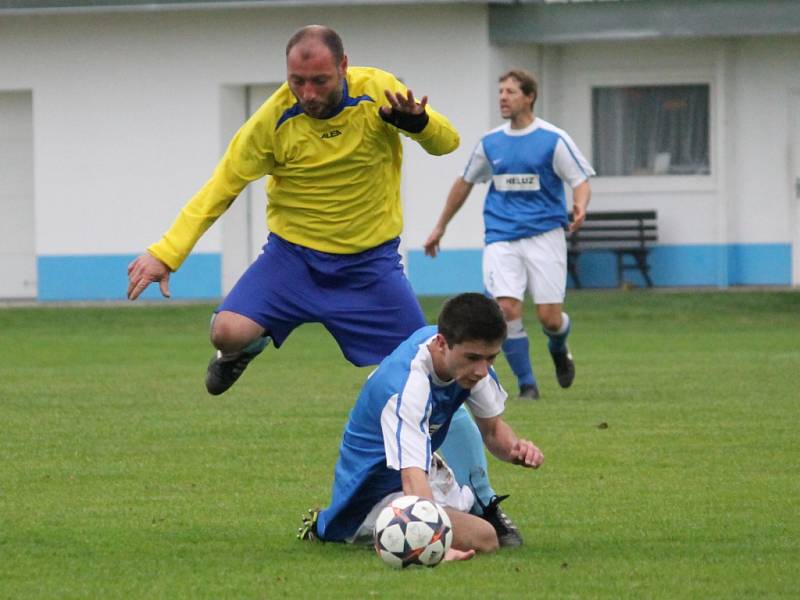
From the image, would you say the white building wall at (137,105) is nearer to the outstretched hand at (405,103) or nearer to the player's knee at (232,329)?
the player's knee at (232,329)

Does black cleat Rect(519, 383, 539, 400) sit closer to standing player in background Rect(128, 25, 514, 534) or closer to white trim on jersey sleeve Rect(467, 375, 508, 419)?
standing player in background Rect(128, 25, 514, 534)

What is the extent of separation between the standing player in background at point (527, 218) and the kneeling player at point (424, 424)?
5.57 m

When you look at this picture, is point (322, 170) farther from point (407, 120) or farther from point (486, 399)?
point (486, 399)

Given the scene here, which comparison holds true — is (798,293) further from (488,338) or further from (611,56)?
(488,338)

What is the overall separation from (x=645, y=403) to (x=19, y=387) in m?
4.81

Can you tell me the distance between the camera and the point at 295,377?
14.6 m

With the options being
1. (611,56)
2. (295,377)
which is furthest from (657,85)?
(295,377)

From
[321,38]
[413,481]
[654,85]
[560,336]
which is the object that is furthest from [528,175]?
[654,85]

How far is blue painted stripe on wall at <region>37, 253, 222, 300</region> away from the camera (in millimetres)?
24578

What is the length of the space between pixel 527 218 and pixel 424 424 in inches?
245

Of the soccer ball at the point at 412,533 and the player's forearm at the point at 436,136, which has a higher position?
the player's forearm at the point at 436,136

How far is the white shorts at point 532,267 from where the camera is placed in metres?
12.6

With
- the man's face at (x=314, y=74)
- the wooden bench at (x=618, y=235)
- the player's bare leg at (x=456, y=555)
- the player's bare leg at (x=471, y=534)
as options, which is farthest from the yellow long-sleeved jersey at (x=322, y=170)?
the wooden bench at (x=618, y=235)

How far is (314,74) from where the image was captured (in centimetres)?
754
